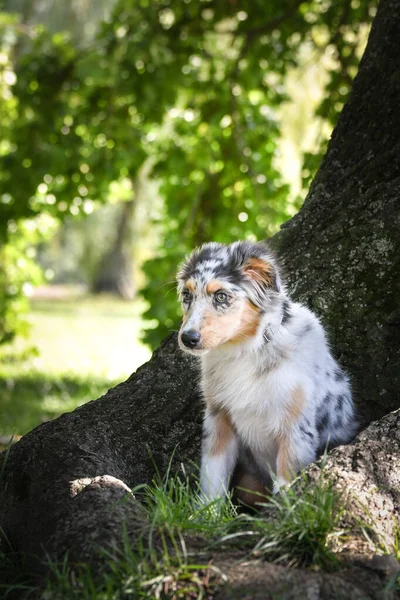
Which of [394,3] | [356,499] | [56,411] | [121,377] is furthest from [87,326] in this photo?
[356,499]

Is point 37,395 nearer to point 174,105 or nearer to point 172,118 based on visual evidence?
point 172,118

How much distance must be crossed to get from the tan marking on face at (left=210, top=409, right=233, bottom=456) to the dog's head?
0.41 meters

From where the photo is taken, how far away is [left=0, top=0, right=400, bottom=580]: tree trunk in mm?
3688

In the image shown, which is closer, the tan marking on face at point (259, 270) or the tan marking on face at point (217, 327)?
the tan marking on face at point (217, 327)

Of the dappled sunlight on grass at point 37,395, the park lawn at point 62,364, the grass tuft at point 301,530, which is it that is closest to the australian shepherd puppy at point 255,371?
the grass tuft at point 301,530

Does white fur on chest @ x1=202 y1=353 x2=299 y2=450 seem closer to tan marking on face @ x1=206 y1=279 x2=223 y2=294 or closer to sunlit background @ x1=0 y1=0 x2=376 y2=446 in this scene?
tan marking on face @ x1=206 y1=279 x2=223 y2=294

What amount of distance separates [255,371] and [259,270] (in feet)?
1.61

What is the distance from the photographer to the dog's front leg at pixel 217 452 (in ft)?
13.3

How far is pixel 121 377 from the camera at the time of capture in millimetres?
12211

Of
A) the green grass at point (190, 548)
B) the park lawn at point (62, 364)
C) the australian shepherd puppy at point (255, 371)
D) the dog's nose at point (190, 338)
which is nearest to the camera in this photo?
the green grass at point (190, 548)

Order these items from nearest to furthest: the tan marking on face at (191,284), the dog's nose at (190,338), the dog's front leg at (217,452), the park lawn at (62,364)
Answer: the dog's nose at (190,338), the tan marking on face at (191,284), the dog's front leg at (217,452), the park lawn at (62,364)

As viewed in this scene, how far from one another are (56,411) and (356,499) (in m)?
6.77

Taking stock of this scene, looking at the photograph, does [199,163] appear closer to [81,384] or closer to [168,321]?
[168,321]

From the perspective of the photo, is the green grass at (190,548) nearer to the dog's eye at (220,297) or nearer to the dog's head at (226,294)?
the dog's head at (226,294)
